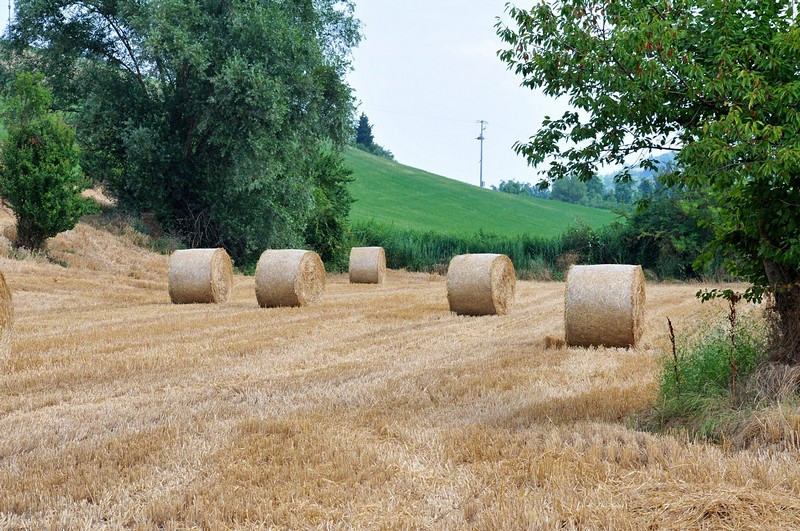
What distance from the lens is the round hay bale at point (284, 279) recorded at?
16.8 meters

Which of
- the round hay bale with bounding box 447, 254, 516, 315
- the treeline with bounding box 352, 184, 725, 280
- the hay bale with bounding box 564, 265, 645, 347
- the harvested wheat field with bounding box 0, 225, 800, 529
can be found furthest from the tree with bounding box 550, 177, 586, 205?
the harvested wheat field with bounding box 0, 225, 800, 529

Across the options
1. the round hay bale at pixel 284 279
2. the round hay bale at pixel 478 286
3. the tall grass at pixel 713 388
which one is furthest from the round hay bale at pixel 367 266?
the tall grass at pixel 713 388

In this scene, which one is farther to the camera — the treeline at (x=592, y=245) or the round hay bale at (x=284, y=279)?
the treeline at (x=592, y=245)

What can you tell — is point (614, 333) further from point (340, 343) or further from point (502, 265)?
point (502, 265)

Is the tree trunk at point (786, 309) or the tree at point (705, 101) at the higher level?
the tree at point (705, 101)

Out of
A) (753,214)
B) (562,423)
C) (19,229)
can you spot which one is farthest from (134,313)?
(753,214)

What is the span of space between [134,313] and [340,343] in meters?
6.05

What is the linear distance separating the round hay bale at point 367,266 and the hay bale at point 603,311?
57.1 ft

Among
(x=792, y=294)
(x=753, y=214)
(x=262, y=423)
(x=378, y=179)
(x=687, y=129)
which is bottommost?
(x=262, y=423)

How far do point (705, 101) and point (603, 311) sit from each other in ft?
17.8

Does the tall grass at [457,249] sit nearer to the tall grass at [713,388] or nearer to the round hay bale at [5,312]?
the round hay bale at [5,312]

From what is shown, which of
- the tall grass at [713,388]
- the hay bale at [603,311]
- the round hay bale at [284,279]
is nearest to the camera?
the tall grass at [713,388]

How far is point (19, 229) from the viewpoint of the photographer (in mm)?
22344

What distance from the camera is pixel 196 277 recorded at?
17469 millimetres
